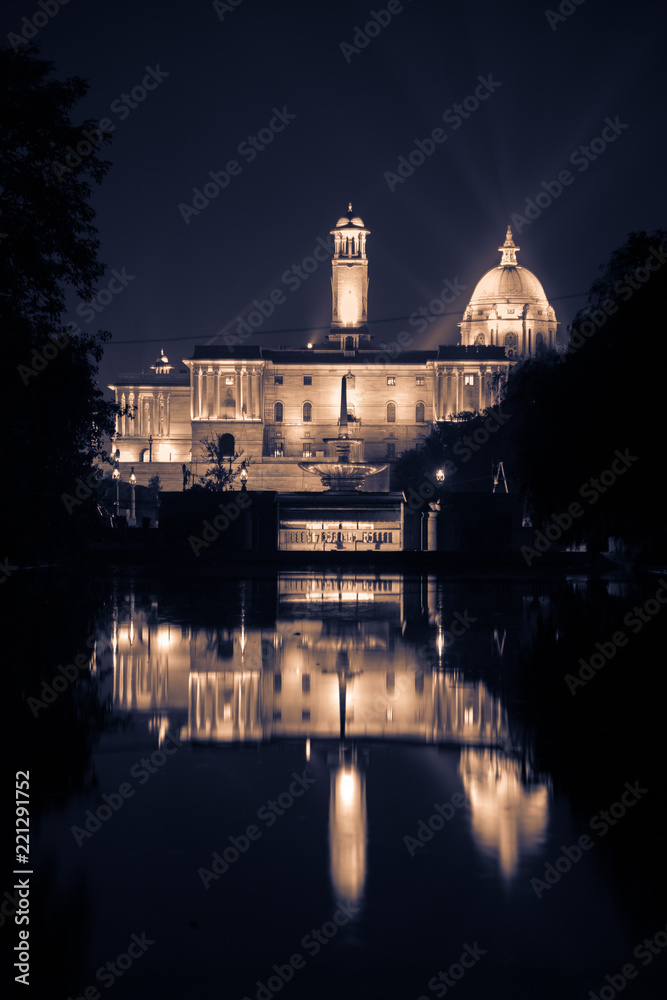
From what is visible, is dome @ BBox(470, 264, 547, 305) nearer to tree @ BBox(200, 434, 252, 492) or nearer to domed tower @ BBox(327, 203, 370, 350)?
domed tower @ BBox(327, 203, 370, 350)

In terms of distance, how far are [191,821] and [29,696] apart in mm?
4581

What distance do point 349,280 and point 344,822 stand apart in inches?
6199

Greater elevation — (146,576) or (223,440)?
(223,440)

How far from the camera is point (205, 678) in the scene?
12500mm

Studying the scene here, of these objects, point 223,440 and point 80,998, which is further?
point 223,440

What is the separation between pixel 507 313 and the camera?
163 meters

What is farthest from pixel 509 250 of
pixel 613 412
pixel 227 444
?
pixel 613 412

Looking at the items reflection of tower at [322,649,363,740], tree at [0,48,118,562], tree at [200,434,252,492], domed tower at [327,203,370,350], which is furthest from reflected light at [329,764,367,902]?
domed tower at [327,203,370,350]

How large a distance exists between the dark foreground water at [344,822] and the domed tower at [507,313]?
494ft

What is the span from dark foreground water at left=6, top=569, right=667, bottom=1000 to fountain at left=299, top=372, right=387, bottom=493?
249 ft

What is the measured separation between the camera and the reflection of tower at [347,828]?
5.93 metres

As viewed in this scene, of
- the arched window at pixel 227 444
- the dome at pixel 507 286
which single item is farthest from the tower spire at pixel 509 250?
the arched window at pixel 227 444

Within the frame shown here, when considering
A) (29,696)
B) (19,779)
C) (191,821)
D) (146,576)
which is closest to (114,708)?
(29,696)

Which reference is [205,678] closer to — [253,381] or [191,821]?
[191,821]
